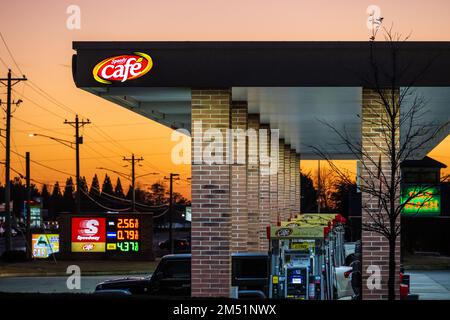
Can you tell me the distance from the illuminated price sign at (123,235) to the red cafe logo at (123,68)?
35384mm

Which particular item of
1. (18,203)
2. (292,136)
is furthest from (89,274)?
(18,203)

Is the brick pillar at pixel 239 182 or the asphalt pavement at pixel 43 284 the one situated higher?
the brick pillar at pixel 239 182

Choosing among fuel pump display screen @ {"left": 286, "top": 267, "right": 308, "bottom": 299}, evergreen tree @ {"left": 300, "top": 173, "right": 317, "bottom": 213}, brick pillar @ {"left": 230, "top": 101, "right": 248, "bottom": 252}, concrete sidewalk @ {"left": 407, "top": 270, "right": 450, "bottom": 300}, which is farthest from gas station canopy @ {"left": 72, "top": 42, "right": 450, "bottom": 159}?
evergreen tree @ {"left": 300, "top": 173, "right": 317, "bottom": 213}

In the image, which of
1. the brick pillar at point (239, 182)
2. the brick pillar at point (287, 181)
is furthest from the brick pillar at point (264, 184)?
the brick pillar at point (287, 181)

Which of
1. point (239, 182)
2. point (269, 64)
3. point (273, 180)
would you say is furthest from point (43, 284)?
point (269, 64)

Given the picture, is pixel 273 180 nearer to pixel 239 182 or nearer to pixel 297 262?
pixel 239 182

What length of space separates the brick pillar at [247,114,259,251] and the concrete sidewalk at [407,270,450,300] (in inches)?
252

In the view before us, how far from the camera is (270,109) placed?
23.3 m

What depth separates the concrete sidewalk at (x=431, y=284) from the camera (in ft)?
98.0

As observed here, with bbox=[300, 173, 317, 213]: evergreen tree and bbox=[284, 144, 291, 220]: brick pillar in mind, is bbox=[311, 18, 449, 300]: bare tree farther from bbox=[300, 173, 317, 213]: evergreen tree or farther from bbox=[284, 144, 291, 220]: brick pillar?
bbox=[300, 173, 317, 213]: evergreen tree

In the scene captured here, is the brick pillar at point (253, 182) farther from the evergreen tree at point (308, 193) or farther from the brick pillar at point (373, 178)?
the evergreen tree at point (308, 193)

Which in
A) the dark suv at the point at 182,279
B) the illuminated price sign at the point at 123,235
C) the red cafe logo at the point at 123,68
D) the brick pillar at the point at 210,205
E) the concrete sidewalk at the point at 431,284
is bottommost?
the concrete sidewalk at the point at 431,284

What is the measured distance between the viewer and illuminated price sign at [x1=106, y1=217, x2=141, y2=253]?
2044 inches

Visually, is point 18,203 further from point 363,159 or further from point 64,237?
point 363,159
